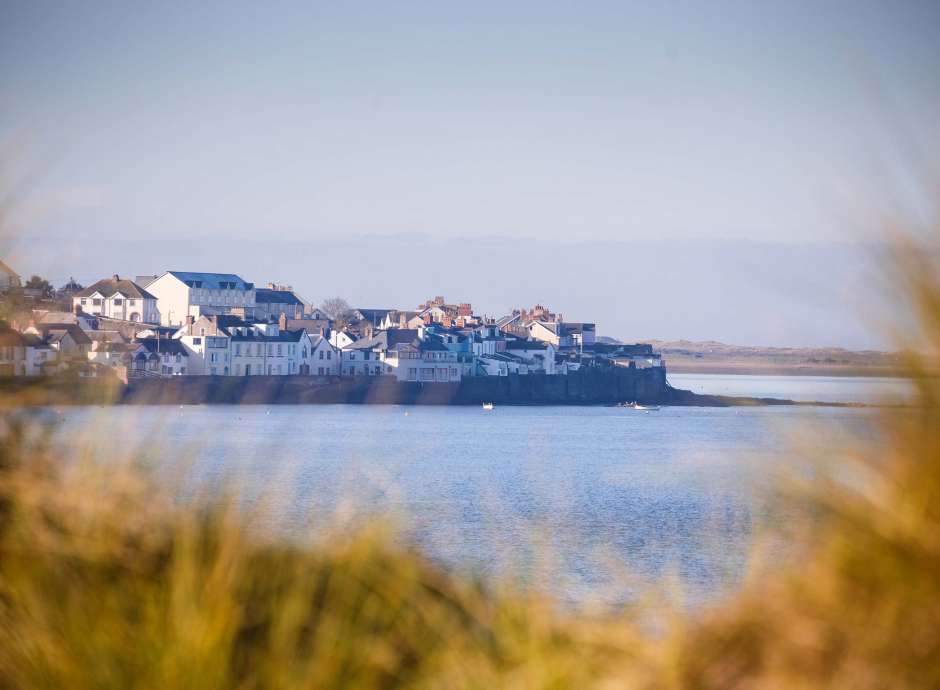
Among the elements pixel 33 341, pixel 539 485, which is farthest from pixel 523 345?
pixel 33 341

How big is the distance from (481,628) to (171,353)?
235 ft

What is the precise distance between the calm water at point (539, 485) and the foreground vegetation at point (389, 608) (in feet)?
0.42

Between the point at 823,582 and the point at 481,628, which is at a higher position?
the point at 823,582

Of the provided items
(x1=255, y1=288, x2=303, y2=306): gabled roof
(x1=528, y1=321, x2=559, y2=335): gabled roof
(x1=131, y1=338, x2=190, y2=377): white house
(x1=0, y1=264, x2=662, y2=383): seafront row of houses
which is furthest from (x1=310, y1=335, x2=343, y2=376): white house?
(x1=528, y1=321, x2=559, y2=335): gabled roof

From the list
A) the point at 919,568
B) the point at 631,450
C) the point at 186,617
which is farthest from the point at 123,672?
the point at 631,450

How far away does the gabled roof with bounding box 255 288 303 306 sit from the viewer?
97.8 m

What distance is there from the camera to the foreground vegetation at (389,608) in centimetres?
188

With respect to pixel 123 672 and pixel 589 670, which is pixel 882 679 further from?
pixel 123 672

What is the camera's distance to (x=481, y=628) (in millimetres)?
2840

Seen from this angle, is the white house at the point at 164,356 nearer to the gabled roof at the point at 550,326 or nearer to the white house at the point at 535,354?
the white house at the point at 535,354

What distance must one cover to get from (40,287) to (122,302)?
286 ft

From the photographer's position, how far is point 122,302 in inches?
3433

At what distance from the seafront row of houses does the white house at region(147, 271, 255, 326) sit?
7 centimetres

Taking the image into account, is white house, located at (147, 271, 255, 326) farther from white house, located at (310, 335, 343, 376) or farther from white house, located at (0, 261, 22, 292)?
white house, located at (0, 261, 22, 292)
